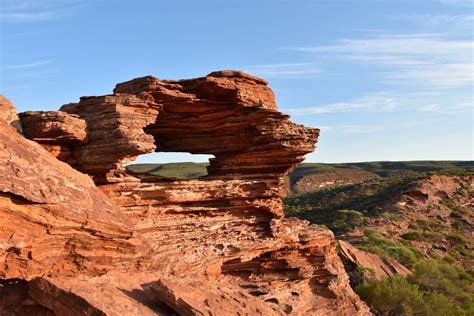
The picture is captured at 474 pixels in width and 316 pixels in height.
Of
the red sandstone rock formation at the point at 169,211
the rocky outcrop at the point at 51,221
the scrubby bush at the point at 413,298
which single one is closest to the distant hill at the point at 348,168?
the scrubby bush at the point at 413,298

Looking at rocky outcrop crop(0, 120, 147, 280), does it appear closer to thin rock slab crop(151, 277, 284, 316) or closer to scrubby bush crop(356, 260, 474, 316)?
thin rock slab crop(151, 277, 284, 316)

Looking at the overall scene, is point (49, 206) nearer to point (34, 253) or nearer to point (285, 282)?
point (34, 253)

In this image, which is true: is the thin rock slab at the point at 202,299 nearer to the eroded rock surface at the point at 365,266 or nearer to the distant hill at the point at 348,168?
the eroded rock surface at the point at 365,266

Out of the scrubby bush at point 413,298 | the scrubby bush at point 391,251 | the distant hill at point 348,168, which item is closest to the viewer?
the scrubby bush at point 413,298

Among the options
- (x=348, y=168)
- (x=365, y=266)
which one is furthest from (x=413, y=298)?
(x=348, y=168)

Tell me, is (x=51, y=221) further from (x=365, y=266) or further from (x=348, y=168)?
(x=348, y=168)

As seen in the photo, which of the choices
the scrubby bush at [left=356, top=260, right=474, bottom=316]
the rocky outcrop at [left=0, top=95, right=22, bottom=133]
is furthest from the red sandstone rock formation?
the scrubby bush at [left=356, top=260, right=474, bottom=316]

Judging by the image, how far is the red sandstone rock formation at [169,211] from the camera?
11.1 meters

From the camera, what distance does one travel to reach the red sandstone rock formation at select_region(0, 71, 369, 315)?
36.3ft

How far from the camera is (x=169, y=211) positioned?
1600 centimetres

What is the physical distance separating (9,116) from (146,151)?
4088 mm

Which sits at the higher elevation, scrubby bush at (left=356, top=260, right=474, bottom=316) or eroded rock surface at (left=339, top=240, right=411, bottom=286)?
eroded rock surface at (left=339, top=240, right=411, bottom=286)

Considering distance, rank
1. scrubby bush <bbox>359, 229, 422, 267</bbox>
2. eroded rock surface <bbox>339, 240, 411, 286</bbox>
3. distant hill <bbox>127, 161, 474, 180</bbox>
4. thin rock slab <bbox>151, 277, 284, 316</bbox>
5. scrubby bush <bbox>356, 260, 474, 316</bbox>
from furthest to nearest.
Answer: distant hill <bbox>127, 161, 474, 180</bbox>
scrubby bush <bbox>359, 229, 422, 267</bbox>
eroded rock surface <bbox>339, 240, 411, 286</bbox>
scrubby bush <bbox>356, 260, 474, 316</bbox>
thin rock slab <bbox>151, 277, 284, 316</bbox>

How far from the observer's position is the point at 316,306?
19.6m
